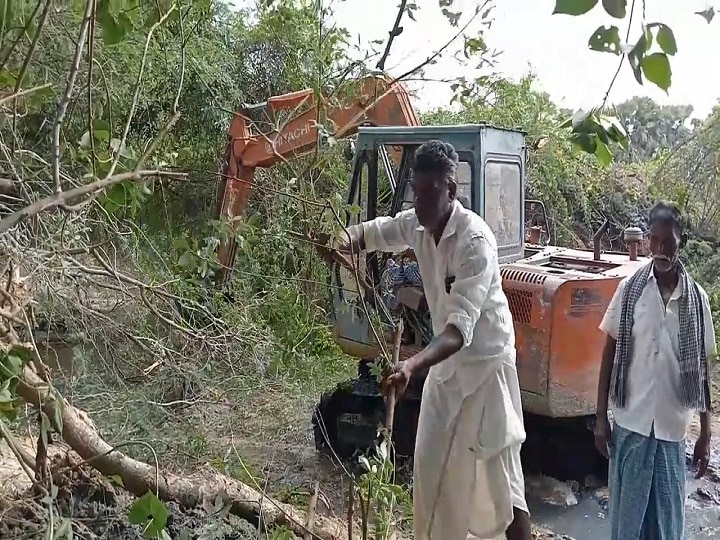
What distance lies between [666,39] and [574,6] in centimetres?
9

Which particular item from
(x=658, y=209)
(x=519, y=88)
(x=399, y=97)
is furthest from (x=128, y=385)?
(x=519, y=88)

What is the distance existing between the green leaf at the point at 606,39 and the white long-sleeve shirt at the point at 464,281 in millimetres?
1843

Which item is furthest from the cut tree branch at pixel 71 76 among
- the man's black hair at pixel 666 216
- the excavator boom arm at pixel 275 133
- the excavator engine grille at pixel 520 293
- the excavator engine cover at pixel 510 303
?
the excavator engine grille at pixel 520 293

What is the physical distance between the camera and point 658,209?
9.70ft

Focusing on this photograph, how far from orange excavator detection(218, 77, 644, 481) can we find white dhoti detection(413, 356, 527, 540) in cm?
104

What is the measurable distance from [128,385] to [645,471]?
278 cm

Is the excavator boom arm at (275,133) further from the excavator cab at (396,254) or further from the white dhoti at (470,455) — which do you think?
the white dhoti at (470,455)

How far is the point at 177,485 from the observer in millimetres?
3098

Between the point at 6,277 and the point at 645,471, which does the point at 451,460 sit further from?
the point at 6,277

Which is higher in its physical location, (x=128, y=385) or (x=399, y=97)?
(x=399, y=97)

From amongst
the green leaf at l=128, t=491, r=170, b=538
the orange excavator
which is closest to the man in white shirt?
the orange excavator

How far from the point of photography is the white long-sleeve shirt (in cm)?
265

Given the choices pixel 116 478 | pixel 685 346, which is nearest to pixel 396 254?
pixel 685 346

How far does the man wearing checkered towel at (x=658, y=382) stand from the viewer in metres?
2.95
